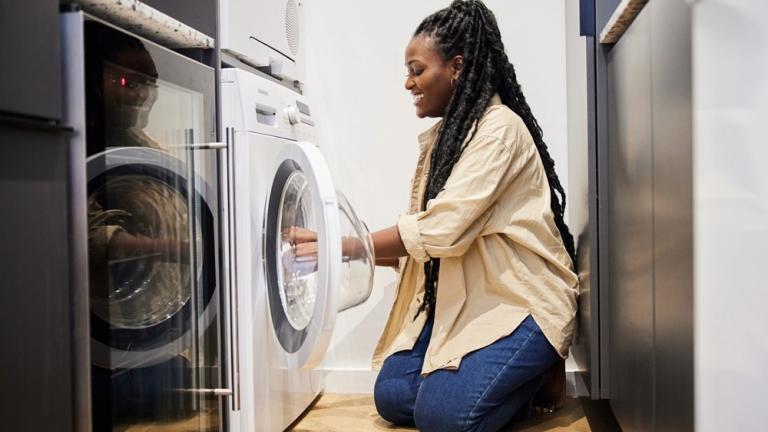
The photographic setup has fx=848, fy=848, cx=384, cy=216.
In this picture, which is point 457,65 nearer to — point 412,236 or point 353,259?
point 412,236

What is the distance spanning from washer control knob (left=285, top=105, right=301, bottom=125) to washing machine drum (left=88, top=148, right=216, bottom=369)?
585mm

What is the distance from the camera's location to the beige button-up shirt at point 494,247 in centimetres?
211

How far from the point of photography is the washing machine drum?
4.58 ft

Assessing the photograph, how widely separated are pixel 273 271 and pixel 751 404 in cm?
128

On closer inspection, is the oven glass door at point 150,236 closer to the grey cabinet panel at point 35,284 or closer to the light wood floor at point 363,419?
the grey cabinet panel at point 35,284

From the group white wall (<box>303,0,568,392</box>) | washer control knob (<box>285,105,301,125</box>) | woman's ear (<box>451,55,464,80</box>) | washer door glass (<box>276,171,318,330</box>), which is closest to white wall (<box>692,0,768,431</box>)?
washer door glass (<box>276,171,318,330</box>)

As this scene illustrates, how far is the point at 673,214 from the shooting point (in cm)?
129

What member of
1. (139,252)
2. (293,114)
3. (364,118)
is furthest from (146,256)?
(364,118)

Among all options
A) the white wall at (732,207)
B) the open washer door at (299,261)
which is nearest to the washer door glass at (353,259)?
the open washer door at (299,261)

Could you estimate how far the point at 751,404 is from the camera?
1.09 metres

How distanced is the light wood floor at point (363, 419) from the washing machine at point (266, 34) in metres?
1.02

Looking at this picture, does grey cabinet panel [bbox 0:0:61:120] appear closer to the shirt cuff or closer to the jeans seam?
the shirt cuff

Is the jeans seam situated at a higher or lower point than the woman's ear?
lower

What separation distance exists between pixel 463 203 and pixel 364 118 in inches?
36.4
